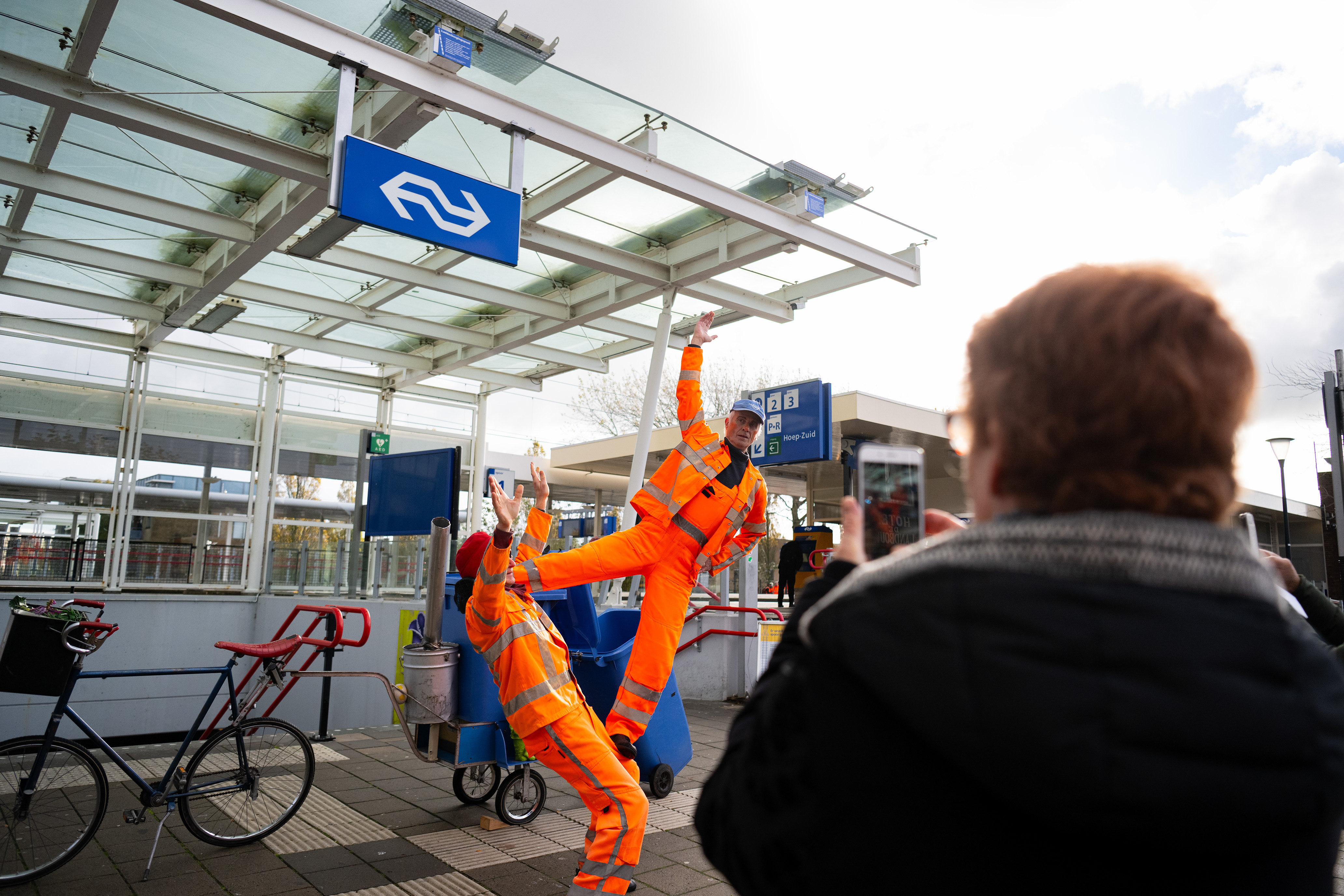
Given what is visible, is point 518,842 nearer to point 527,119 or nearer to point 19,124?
point 527,119

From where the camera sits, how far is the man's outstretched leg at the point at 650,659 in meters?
5.16

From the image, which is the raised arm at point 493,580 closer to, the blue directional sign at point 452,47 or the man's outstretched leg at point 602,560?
the man's outstretched leg at point 602,560

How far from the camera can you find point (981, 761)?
807 millimetres

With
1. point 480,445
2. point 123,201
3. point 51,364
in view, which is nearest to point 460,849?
point 123,201

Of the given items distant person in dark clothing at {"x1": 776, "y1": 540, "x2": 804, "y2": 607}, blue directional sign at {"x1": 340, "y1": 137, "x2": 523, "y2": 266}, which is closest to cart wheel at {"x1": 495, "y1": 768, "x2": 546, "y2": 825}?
blue directional sign at {"x1": 340, "y1": 137, "x2": 523, "y2": 266}

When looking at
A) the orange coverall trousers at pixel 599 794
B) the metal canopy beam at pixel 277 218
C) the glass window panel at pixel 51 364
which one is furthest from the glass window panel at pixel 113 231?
the orange coverall trousers at pixel 599 794

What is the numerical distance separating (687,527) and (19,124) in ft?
21.1

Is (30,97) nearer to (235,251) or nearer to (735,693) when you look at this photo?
(235,251)

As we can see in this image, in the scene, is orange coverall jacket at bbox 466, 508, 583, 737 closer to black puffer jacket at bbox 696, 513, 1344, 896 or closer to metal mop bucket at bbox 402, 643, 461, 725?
metal mop bucket at bbox 402, 643, 461, 725

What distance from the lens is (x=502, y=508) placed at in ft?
12.1

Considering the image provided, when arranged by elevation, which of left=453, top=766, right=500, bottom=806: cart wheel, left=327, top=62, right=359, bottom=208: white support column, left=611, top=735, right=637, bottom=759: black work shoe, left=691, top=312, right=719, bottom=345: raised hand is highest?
left=327, top=62, right=359, bottom=208: white support column

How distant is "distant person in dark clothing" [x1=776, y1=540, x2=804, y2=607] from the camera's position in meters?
17.9

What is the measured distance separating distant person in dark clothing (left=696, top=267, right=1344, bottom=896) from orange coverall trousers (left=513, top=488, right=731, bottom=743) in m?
4.14

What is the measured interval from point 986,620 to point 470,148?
756 cm
